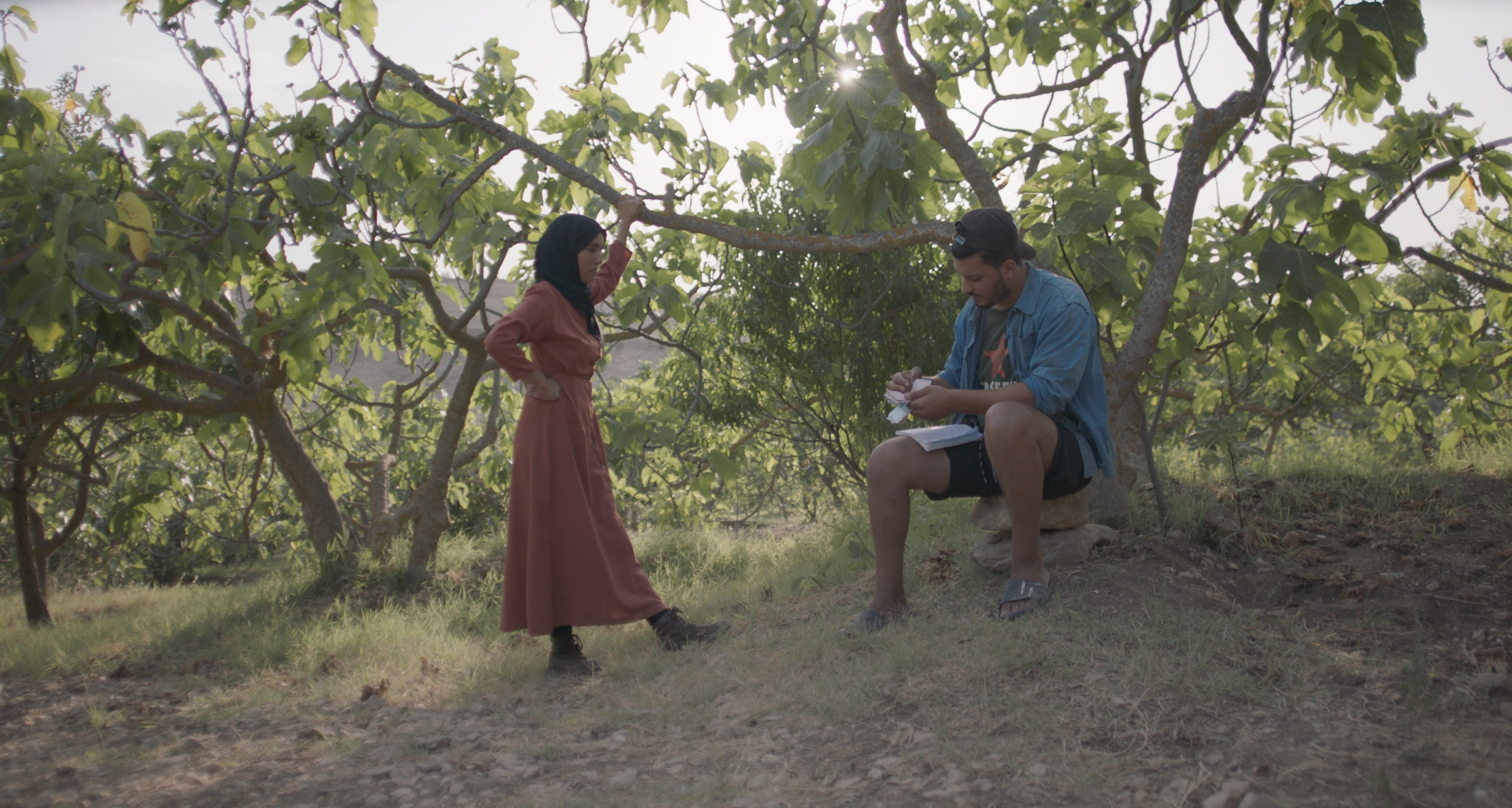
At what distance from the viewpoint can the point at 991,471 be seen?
310 cm

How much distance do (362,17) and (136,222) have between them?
3.79 feet

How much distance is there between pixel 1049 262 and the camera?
3.56 meters

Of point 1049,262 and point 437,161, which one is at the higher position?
point 437,161

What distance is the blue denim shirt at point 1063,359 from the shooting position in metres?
2.88

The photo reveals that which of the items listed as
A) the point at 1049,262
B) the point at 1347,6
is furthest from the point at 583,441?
the point at 1347,6

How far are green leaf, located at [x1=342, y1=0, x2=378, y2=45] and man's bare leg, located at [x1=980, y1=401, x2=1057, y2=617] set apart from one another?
285 centimetres

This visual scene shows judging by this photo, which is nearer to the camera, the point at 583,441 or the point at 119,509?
the point at 583,441

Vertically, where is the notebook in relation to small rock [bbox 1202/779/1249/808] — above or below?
above

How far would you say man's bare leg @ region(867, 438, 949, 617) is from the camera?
3.02 meters

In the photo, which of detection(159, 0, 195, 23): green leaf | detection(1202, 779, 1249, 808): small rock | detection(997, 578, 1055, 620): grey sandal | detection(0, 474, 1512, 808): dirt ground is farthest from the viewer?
detection(159, 0, 195, 23): green leaf

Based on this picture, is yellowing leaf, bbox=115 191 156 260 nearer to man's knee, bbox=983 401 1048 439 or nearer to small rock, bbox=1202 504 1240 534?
man's knee, bbox=983 401 1048 439

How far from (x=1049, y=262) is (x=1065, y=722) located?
190cm

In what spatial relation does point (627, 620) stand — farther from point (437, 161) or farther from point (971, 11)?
point (971, 11)

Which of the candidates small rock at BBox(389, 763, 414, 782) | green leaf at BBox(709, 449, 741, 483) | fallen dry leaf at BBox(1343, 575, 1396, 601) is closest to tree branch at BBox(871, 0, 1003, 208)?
fallen dry leaf at BBox(1343, 575, 1396, 601)
